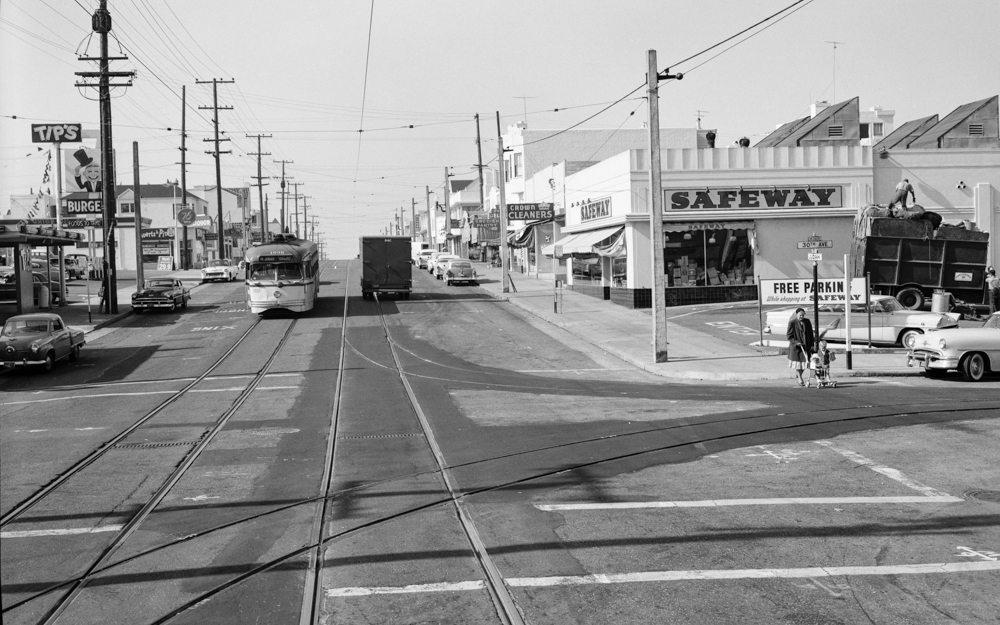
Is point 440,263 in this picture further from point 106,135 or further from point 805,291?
point 805,291

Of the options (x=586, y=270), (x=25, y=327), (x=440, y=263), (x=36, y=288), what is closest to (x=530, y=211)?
(x=586, y=270)

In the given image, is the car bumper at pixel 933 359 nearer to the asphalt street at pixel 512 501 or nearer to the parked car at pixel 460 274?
the asphalt street at pixel 512 501

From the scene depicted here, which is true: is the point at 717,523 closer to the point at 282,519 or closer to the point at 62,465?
the point at 282,519

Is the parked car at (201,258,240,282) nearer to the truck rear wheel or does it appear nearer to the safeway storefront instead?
the safeway storefront

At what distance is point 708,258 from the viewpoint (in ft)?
129

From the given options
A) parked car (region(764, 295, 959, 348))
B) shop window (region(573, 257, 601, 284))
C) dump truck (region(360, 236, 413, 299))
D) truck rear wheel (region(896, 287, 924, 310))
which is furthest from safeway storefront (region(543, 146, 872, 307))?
parked car (region(764, 295, 959, 348))

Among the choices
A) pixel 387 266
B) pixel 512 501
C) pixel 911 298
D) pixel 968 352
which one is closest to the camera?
pixel 512 501

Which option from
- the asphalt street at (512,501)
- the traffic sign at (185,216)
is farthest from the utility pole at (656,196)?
the traffic sign at (185,216)

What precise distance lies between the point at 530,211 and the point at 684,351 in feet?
91.3

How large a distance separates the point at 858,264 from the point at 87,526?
28974 mm

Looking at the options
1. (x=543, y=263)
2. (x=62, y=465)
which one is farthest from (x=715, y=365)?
(x=543, y=263)

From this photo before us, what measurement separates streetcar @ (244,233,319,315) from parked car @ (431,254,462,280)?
24.2 meters

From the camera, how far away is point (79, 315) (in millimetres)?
39906

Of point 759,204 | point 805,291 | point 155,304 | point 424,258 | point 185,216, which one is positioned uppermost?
point 185,216
